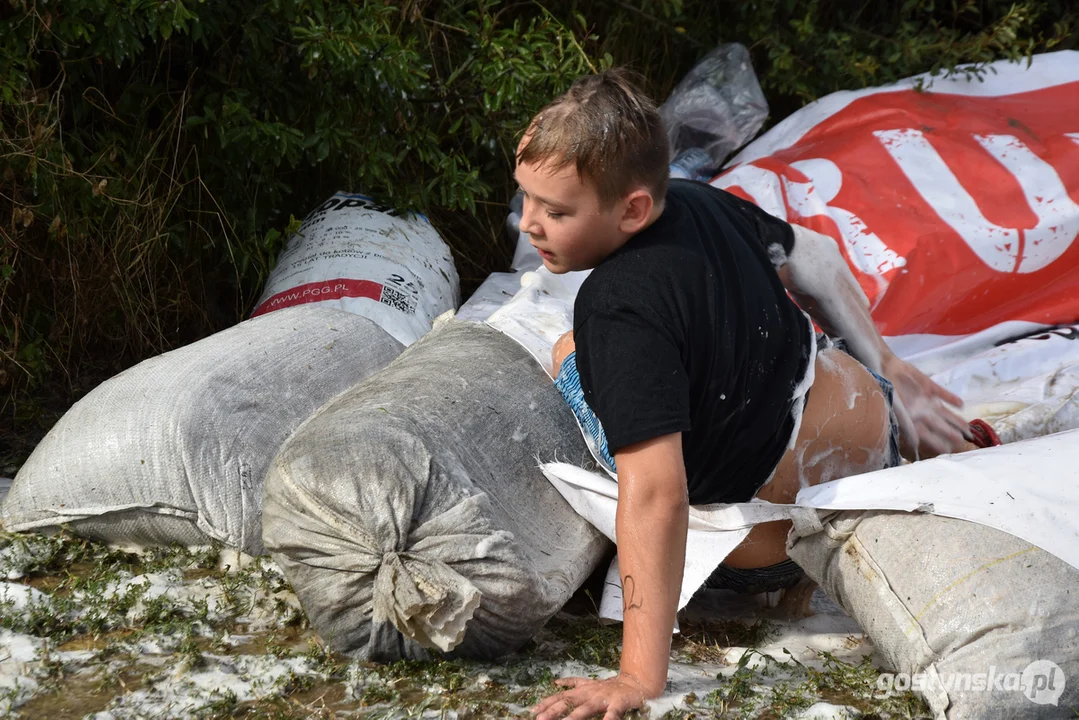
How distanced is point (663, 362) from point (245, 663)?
80 centimetres

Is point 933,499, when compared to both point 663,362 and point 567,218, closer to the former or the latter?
point 663,362

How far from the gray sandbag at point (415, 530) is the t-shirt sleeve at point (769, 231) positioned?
2.19ft

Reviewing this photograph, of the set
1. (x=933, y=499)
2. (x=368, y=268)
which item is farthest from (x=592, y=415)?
(x=368, y=268)

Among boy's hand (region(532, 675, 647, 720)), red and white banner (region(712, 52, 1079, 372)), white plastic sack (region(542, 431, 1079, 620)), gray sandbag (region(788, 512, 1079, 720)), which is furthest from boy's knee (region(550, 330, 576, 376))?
red and white banner (region(712, 52, 1079, 372))

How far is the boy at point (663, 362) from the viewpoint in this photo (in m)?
1.53

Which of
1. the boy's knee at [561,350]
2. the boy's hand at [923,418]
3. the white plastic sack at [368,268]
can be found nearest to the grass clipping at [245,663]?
the boy's knee at [561,350]

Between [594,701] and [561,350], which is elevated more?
[561,350]

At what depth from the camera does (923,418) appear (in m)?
Answer: 2.37

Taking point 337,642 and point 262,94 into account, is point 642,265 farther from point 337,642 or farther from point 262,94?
point 262,94

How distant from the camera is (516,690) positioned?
162cm

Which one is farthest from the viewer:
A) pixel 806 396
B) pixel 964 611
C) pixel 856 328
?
pixel 856 328

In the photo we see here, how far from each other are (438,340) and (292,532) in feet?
2.14

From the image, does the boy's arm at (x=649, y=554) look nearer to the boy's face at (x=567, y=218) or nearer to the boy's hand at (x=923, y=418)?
the boy's face at (x=567, y=218)

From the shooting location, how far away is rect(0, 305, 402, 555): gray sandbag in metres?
1.92
